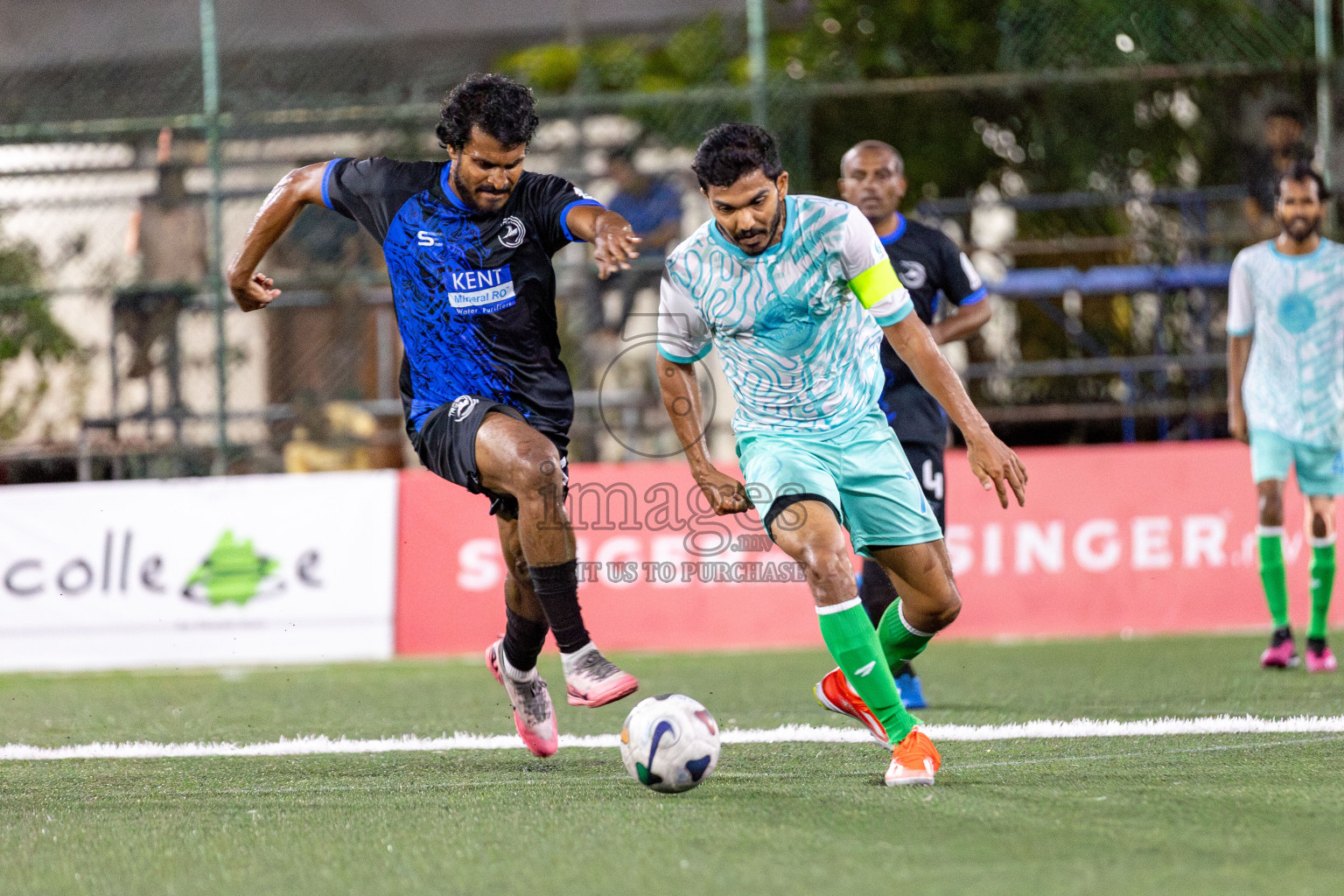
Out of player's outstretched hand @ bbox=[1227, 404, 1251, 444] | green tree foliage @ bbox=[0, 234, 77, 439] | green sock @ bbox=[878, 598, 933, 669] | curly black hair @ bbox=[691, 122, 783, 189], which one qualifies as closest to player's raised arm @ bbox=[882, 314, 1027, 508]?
curly black hair @ bbox=[691, 122, 783, 189]

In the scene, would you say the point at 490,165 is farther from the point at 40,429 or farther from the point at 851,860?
the point at 40,429

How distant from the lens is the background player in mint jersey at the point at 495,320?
500 centimetres

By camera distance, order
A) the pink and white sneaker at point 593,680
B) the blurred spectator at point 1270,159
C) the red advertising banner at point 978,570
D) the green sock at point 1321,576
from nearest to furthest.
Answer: the pink and white sneaker at point 593,680 → the green sock at point 1321,576 → the red advertising banner at point 978,570 → the blurred spectator at point 1270,159

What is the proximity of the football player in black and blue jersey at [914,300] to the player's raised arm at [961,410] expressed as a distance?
207 cm

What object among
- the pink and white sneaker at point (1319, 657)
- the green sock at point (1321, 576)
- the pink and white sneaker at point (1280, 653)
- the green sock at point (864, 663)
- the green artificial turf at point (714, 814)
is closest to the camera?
the green artificial turf at point (714, 814)

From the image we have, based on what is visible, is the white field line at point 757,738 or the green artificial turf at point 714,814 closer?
the green artificial turf at point 714,814

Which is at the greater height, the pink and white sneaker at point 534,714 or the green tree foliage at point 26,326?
the green tree foliage at point 26,326

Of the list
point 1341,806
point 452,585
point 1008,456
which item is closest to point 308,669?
point 452,585

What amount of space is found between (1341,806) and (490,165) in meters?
3.08

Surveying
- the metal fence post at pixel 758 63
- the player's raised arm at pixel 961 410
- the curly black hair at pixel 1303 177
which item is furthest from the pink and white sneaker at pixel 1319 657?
the metal fence post at pixel 758 63

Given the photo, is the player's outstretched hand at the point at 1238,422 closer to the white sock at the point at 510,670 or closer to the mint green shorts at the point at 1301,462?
the mint green shorts at the point at 1301,462

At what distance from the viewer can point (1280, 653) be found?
7.77 meters

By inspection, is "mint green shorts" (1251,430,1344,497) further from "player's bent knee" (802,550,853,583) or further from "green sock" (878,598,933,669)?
"player's bent knee" (802,550,853,583)

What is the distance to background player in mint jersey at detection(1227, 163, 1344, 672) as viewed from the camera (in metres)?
7.96
